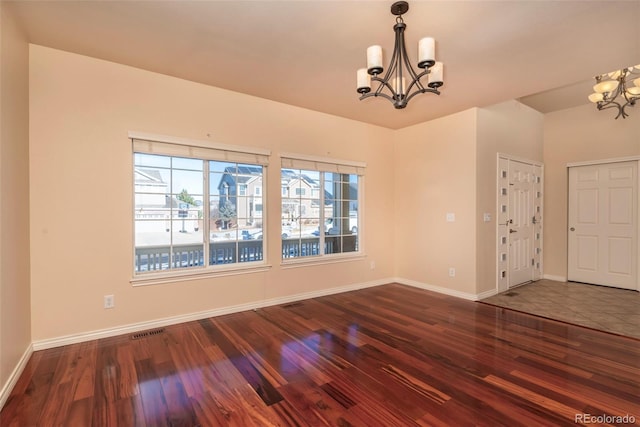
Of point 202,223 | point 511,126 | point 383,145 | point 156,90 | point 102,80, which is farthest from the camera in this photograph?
point 383,145

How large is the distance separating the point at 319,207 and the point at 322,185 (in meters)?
0.34

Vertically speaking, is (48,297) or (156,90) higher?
(156,90)

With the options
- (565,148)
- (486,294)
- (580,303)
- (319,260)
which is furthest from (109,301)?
(565,148)

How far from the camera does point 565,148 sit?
528 centimetres

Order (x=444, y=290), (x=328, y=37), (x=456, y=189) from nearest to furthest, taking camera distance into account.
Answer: (x=328, y=37) < (x=456, y=189) < (x=444, y=290)

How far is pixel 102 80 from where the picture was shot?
2.96 m

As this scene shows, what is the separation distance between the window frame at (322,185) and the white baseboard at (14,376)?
2549 mm

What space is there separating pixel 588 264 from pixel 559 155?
1.95m

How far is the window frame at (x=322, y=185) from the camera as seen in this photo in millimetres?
4168

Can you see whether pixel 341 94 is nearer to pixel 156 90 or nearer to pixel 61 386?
pixel 156 90

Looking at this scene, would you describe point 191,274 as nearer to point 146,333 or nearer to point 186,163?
point 146,333

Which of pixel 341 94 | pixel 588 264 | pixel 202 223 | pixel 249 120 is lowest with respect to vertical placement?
pixel 588 264

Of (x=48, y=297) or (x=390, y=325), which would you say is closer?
(x=48, y=297)

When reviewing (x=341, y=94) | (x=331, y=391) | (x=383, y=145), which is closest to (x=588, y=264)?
(x=383, y=145)
